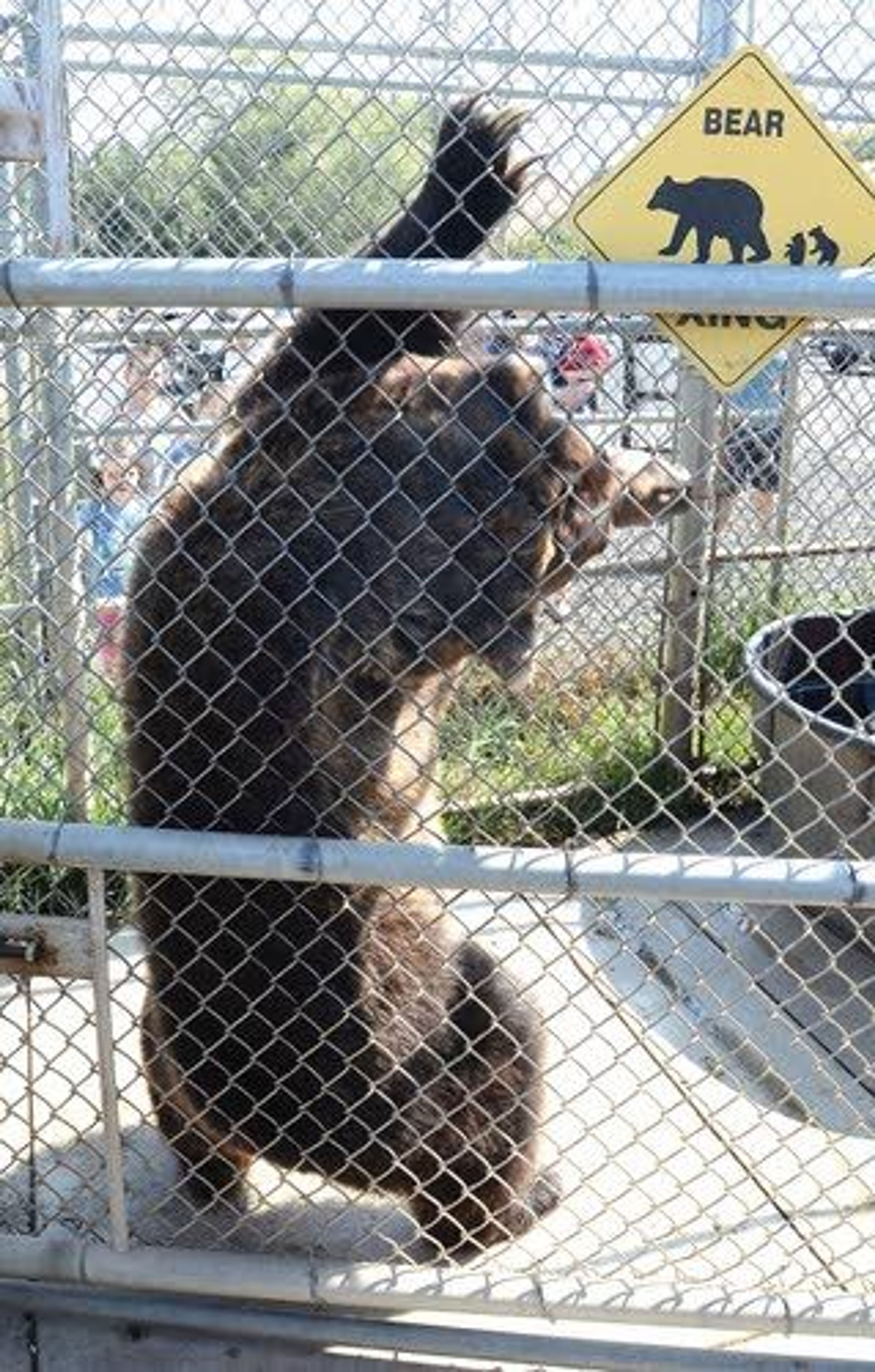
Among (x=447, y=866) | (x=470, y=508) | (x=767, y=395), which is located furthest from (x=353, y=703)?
(x=767, y=395)

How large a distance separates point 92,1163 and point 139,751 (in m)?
1.10

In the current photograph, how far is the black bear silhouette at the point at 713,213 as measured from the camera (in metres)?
2.10

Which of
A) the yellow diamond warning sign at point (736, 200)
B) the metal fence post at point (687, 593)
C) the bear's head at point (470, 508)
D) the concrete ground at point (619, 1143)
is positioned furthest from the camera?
the metal fence post at point (687, 593)

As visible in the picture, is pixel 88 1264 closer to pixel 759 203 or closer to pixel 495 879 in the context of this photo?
pixel 495 879

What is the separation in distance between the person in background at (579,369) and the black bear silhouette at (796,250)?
116cm

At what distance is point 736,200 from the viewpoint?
2104 millimetres

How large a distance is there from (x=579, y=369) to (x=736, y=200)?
250 cm

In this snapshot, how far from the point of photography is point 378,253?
3445 mm

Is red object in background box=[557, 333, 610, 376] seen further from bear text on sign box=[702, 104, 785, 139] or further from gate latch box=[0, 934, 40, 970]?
gate latch box=[0, 934, 40, 970]

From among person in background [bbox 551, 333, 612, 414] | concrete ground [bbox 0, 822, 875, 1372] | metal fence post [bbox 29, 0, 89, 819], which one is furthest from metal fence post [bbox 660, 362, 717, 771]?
metal fence post [bbox 29, 0, 89, 819]

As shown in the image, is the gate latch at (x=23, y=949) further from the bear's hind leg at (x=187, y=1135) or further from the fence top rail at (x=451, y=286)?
the fence top rail at (x=451, y=286)

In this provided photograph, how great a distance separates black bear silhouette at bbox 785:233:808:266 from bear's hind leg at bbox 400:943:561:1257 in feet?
5.53

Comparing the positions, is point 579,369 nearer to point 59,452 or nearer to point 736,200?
point 59,452

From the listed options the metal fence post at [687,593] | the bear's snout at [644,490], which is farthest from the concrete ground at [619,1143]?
the bear's snout at [644,490]
